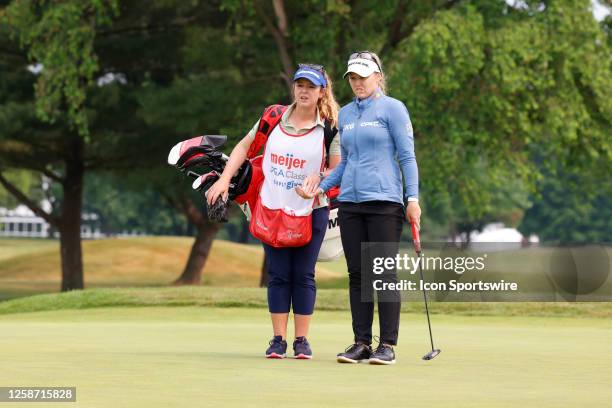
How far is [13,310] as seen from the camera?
57.6 ft

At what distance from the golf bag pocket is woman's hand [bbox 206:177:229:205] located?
26 cm

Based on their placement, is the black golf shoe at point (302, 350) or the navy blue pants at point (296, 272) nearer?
the black golf shoe at point (302, 350)

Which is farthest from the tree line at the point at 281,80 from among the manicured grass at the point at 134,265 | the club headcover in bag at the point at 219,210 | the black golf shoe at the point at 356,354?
the black golf shoe at the point at 356,354

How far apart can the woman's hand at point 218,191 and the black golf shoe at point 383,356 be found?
1.43m

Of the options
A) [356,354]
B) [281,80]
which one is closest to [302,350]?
[356,354]

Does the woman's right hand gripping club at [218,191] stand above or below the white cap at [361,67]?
below

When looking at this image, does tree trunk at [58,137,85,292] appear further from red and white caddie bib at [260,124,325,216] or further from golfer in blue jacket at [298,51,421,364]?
golfer in blue jacket at [298,51,421,364]

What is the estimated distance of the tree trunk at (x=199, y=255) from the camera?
3662 cm

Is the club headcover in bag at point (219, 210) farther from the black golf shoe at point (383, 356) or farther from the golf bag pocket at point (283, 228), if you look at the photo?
the black golf shoe at point (383, 356)

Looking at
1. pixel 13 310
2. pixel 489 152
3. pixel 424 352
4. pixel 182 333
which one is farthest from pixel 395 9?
pixel 424 352

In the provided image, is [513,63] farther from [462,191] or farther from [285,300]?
[285,300]

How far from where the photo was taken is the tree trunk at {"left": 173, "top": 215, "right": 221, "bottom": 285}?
120ft

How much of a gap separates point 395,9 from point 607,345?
60.0 ft

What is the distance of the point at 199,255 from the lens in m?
37.0
